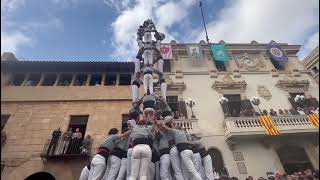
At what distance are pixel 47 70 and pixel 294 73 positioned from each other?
17.2 meters

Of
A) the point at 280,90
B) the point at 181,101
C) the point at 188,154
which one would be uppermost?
the point at 280,90

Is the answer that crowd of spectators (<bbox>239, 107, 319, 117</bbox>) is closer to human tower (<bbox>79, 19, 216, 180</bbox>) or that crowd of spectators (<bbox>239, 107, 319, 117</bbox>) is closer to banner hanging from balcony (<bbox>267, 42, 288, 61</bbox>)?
banner hanging from balcony (<bbox>267, 42, 288, 61</bbox>)

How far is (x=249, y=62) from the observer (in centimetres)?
1752

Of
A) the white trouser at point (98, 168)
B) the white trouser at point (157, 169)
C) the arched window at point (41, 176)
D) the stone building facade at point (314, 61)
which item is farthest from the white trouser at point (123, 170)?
the arched window at point (41, 176)

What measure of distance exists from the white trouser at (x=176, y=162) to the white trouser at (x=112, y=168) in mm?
1121

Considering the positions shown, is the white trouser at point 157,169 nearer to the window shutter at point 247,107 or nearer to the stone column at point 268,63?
the window shutter at point 247,107

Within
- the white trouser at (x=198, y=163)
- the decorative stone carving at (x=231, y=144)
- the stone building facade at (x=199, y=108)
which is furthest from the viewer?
the decorative stone carving at (x=231, y=144)

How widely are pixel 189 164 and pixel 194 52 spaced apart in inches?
533

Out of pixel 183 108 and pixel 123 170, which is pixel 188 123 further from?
pixel 123 170

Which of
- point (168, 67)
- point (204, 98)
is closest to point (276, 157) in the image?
point (204, 98)

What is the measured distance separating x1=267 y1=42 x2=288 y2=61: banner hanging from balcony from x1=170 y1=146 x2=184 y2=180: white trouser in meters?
15.2

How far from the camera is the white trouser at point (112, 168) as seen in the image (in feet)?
15.7

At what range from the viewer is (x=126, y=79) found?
54.0ft

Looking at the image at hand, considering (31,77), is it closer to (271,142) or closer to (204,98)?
(204,98)
